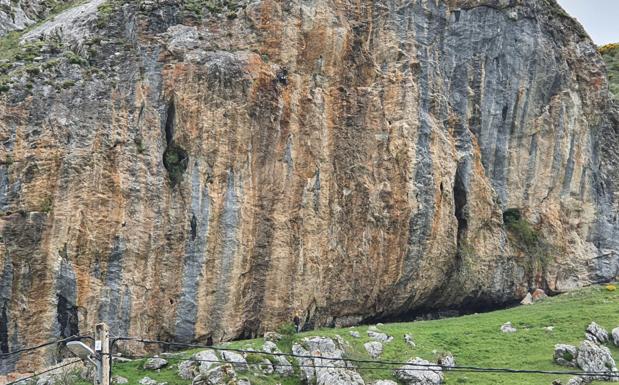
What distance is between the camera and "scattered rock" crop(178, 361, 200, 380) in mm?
27203

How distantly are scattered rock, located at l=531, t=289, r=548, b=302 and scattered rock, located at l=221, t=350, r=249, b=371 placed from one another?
21213mm

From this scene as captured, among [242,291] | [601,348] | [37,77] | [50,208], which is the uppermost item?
[37,77]

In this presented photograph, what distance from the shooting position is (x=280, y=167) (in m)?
34.1

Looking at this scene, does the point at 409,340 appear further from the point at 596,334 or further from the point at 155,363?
the point at 155,363

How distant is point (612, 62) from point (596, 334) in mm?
44188

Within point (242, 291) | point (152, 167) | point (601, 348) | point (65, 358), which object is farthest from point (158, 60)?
point (601, 348)

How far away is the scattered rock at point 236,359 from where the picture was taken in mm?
27594

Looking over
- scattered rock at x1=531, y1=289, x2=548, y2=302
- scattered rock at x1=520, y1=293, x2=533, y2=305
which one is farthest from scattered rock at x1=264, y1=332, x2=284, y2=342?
scattered rock at x1=531, y1=289, x2=548, y2=302

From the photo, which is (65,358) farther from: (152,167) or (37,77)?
(37,77)

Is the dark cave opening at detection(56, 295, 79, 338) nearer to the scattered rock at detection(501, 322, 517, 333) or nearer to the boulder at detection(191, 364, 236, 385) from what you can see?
the boulder at detection(191, 364, 236, 385)

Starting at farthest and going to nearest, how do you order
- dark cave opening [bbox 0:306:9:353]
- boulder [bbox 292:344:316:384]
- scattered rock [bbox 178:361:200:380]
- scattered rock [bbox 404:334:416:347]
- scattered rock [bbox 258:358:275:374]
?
scattered rock [bbox 404:334:416:347] < boulder [bbox 292:344:316:384] < scattered rock [bbox 258:358:275:374] < dark cave opening [bbox 0:306:9:353] < scattered rock [bbox 178:361:200:380]

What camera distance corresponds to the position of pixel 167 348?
31500mm

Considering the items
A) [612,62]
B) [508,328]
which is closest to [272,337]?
[508,328]

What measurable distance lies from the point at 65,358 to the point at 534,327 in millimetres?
21174
